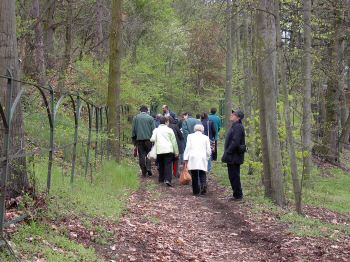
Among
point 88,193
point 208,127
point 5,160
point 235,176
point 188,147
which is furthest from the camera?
point 208,127

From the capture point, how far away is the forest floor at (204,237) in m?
7.35

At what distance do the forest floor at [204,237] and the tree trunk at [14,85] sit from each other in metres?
1.05

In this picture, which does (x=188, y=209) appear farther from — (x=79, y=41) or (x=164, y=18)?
(x=164, y=18)

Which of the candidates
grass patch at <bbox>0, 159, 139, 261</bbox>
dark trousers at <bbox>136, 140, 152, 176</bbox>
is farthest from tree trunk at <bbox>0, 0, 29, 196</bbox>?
dark trousers at <bbox>136, 140, 152, 176</bbox>

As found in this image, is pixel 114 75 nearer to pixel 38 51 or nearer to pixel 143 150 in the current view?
pixel 143 150

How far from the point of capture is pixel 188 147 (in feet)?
42.7

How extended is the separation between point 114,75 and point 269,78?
21.5 ft

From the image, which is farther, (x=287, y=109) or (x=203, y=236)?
(x=287, y=109)

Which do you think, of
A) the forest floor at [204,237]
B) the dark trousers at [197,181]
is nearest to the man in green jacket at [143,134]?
the dark trousers at [197,181]

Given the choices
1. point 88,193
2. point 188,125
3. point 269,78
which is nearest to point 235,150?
point 269,78

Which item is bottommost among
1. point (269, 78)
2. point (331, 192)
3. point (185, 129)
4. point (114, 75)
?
point (331, 192)

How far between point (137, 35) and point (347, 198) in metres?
19.4

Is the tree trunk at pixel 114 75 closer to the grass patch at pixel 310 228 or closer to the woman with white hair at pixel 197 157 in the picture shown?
the woman with white hair at pixel 197 157

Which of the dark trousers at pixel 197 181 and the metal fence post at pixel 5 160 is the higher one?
the metal fence post at pixel 5 160
